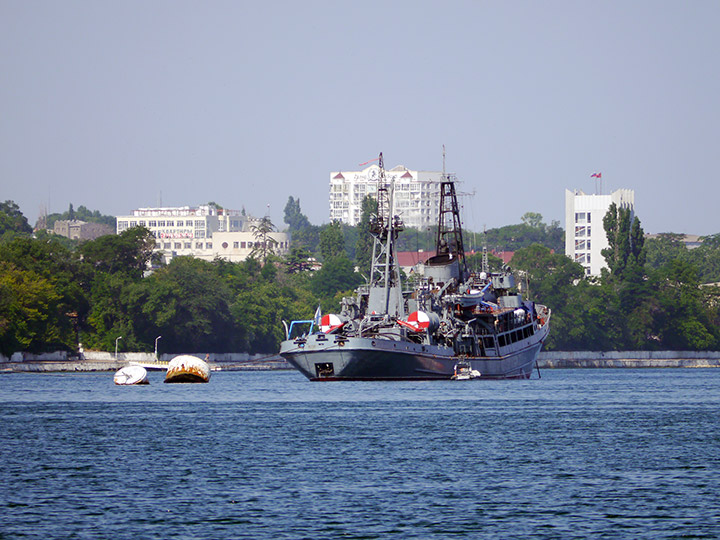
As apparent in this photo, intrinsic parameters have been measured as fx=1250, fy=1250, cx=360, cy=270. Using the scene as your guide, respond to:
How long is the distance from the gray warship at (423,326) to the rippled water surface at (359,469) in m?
17.3

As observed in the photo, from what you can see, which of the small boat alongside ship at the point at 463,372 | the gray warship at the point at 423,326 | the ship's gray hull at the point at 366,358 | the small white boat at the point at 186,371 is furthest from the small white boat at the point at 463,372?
the small white boat at the point at 186,371

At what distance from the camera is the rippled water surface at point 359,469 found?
39.5 meters

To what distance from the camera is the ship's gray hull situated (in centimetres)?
10681

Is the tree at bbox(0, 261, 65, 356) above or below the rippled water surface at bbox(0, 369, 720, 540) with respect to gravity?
above

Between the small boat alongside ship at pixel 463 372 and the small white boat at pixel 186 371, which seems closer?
the small boat alongside ship at pixel 463 372

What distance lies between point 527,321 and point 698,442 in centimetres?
7382

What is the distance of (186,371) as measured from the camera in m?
126

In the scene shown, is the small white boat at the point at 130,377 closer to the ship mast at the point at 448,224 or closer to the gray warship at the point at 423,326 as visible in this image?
the gray warship at the point at 423,326

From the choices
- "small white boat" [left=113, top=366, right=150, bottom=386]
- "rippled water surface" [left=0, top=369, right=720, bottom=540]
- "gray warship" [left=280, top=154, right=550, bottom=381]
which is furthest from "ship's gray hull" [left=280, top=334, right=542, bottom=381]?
"small white boat" [left=113, top=366, right=150, bottom=386]

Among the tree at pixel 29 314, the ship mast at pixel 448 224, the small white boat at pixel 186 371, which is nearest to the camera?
the small white boat at pixel 186 371

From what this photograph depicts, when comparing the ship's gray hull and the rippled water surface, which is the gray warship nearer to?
the ship's gray hull

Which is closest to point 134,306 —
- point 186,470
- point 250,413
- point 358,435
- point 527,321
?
point 527,321

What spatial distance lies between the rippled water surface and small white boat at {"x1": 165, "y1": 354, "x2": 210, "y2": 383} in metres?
32.8

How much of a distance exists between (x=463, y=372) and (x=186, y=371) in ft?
92.2
